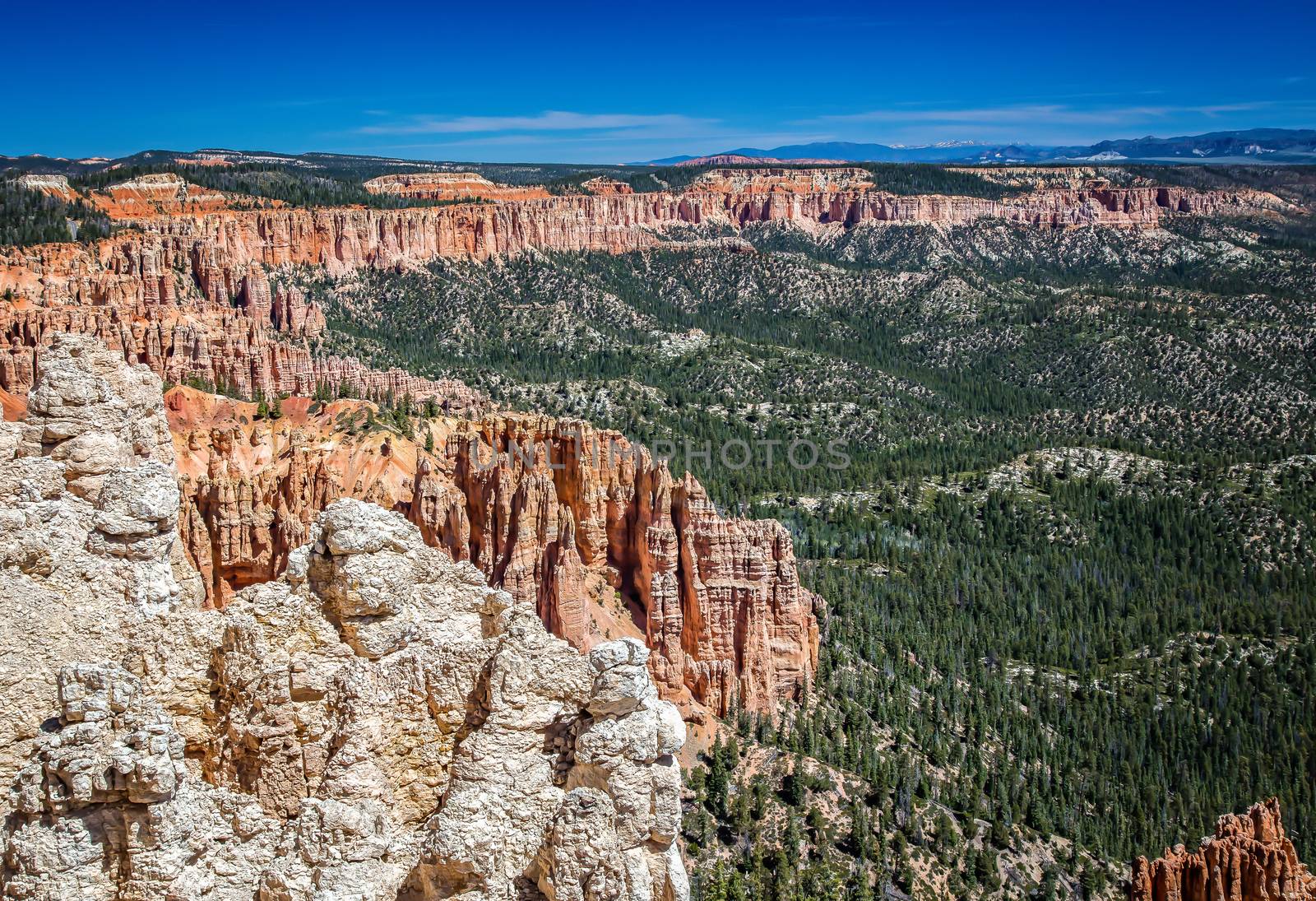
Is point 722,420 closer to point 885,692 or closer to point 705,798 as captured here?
point 885,692

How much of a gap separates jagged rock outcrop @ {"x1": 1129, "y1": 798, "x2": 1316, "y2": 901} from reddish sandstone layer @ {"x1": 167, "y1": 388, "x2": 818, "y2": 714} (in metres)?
17.1

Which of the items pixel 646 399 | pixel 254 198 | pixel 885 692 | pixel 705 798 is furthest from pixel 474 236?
pixel 705 798

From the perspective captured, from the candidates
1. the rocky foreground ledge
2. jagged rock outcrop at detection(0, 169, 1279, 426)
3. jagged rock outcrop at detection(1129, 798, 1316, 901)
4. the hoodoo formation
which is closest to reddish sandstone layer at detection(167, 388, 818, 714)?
the hoodoo formation

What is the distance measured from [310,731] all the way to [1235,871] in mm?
29374

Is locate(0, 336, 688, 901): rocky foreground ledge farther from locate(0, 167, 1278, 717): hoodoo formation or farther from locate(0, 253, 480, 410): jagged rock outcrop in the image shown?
locate(0, 253, 480, 410): jagged rock outcrop

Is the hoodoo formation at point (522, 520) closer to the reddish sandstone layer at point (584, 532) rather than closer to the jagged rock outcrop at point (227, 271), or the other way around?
the reddish sandstone layer at point (584, 532)

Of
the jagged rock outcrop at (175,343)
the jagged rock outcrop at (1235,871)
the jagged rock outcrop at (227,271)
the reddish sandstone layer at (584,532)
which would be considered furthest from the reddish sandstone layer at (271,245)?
the jagged rock outcrop at (1235,871)

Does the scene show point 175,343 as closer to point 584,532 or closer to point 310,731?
point 584,532

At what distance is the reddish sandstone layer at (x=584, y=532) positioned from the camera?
41625 mm

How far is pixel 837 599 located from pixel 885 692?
53.2ft

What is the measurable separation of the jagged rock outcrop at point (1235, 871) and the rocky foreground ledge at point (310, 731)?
26.7 metres

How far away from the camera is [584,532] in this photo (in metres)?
46.4

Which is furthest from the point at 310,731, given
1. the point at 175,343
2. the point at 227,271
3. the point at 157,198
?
the point at 157,198

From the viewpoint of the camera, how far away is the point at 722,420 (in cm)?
12400
